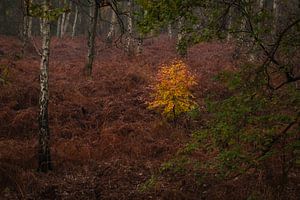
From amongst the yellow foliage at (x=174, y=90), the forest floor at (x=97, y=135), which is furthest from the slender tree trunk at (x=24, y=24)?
the yellow foliage at (x=174, y=90)

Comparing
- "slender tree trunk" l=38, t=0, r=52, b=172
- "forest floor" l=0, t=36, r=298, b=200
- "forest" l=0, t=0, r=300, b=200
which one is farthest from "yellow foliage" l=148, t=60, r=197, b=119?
"slender tree trunk" l=38, t=0, r=52, b=172

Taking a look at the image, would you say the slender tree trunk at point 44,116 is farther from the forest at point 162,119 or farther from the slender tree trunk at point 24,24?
the slender tree trunk at point 24,24

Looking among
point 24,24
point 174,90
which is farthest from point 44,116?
point 24,24

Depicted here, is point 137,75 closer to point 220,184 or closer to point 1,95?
point 1,95

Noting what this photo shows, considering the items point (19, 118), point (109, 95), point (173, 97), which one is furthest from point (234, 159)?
point (109, 95)

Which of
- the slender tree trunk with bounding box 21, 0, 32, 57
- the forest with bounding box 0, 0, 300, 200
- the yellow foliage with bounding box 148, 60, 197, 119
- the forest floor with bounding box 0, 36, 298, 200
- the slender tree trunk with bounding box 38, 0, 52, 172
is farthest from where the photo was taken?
the yellow foliage with bounding box 148, 60, 197, 119

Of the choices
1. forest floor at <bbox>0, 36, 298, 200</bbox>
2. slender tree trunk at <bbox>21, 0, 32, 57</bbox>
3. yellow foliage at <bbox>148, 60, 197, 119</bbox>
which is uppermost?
slender tree trunk at <bbox>21, 0, 32, 57</bbox>

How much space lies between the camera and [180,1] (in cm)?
630

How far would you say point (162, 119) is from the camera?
16.8 meters

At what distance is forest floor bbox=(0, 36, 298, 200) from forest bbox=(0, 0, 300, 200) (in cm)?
5

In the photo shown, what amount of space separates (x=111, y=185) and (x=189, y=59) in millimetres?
15440

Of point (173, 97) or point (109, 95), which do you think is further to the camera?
point (109, 95)

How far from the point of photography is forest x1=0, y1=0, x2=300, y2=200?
22.3ft

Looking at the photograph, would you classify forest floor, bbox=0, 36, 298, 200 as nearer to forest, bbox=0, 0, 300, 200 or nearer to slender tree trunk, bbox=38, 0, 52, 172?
forest, bbox=0, 0, 300, 200
